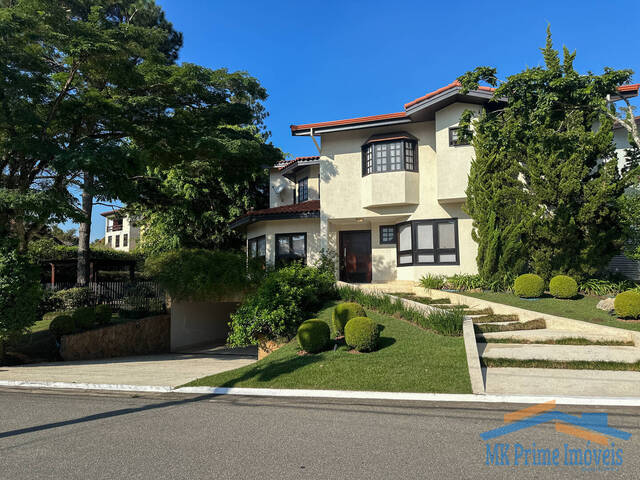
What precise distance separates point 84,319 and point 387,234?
12561 millimetres

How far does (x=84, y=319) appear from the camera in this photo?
16.4 metres

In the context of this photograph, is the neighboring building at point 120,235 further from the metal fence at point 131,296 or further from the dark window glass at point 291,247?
the dark window glass at point 291,247

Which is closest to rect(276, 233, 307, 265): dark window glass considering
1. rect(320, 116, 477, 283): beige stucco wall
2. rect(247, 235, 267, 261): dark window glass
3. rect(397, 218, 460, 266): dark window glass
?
rect(247, 235, 267, 261): dark window glass

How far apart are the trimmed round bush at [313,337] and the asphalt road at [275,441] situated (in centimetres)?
307

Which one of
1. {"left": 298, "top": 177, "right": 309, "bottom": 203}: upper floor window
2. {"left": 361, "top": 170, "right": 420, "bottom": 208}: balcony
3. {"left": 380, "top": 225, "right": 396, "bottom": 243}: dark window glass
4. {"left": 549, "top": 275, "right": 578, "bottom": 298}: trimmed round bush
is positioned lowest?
{"left": 549, "top": 275, "right": 578, "bottom": 298}: trimmed round bush

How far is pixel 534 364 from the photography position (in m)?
8.98

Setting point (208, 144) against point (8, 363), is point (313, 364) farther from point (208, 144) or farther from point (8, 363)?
point (8, 363)

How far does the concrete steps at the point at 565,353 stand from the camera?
8930 millimetres

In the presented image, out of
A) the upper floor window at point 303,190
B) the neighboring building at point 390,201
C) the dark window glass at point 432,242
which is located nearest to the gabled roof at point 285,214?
the neighboring building at point 390,201

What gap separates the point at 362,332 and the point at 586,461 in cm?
585

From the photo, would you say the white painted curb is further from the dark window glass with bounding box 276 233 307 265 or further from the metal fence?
the dark window glass with bounding box 276 233 307 265

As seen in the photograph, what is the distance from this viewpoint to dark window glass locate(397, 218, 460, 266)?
1720 cm

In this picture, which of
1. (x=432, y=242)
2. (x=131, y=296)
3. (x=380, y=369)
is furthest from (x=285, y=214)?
(x=380, y=369)

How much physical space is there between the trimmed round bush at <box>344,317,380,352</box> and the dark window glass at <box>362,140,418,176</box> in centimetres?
929
